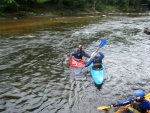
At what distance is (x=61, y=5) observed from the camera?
167ft

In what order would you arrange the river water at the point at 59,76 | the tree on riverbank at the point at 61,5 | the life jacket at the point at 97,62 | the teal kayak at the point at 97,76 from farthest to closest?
the tree on riverbank at the point at 61,5
the life jacket at the point at 97,62
the teal kayak at the point at 97,76
the river water at the point at 59,76

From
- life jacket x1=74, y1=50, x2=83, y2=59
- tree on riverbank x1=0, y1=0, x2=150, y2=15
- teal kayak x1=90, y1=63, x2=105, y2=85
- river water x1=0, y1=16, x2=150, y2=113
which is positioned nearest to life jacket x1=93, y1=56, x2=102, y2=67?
teal kayak x1=90, y1=63, x2=105, y2=85

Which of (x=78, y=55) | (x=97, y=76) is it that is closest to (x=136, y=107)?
(x=97, y=76)

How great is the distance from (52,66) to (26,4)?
111ft

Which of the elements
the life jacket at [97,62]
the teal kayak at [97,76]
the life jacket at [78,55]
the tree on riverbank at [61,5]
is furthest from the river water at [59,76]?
the tree on riverbank at [61,5]

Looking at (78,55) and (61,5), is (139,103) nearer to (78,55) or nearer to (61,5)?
(78,55)

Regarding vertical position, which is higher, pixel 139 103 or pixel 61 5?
pixel 61 5

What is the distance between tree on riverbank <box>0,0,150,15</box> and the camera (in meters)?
41.1

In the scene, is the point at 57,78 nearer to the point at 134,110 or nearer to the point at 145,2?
the point at 134,110

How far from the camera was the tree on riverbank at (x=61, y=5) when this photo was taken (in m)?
41.1

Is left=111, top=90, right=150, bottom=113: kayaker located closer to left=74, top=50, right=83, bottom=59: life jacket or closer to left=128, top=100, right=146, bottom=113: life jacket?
left=128, top=100, right=146, bottom=113: life jacket

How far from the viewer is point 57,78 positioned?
13289 mm

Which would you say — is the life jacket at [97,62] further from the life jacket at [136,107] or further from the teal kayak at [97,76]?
the life jacket at [136,107]

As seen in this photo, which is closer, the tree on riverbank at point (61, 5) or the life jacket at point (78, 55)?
the life jacket at point (78, 55)
